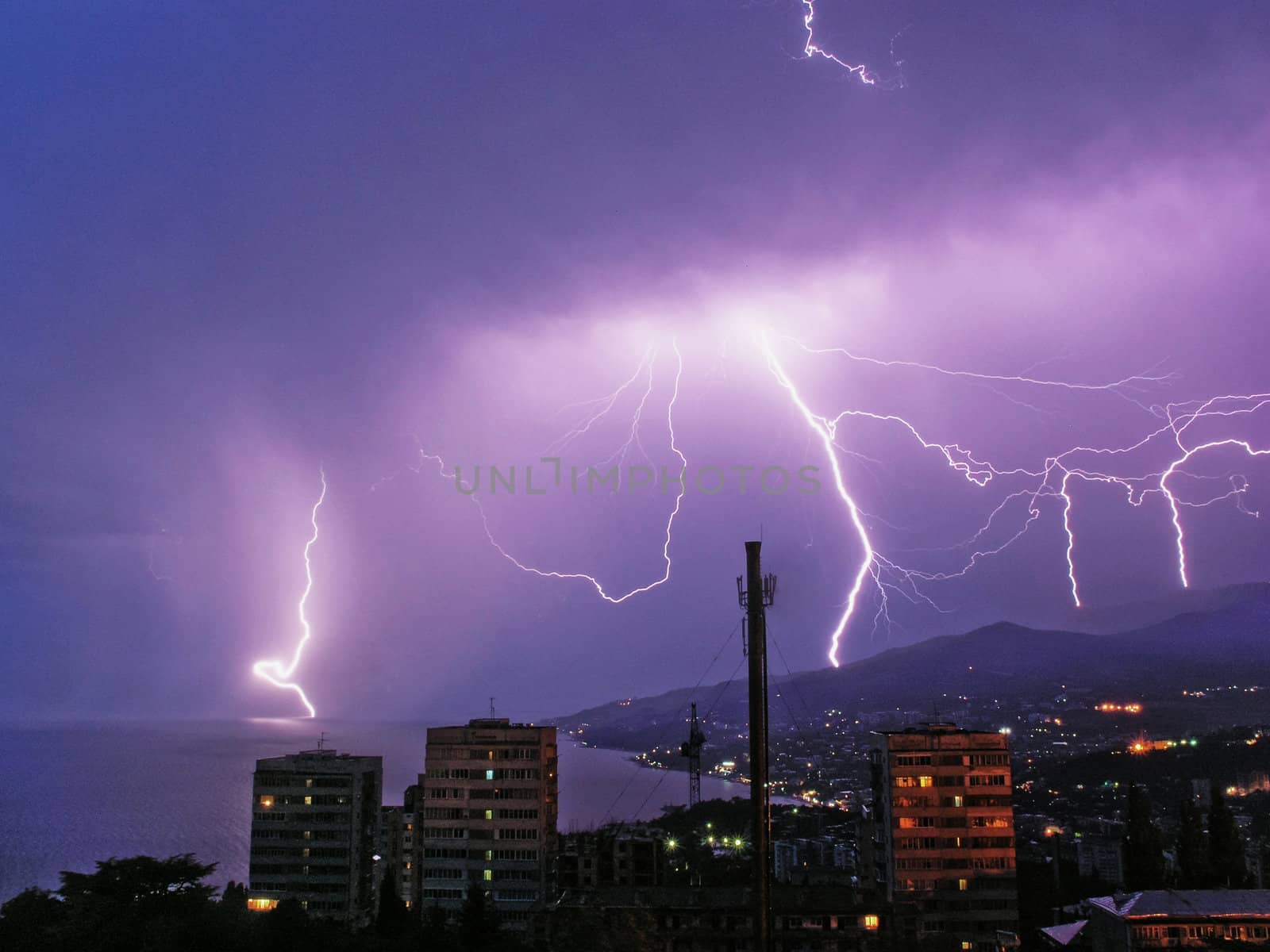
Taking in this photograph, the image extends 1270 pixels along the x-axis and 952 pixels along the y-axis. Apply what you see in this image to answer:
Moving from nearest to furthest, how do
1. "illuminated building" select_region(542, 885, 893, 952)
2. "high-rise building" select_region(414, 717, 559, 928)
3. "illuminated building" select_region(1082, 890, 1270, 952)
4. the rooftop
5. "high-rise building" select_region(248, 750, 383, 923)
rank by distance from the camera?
"illuminated building" select_region(1082, 890, 1270, 952) < the rooftop < "illuminated building" select_region(542, 885, 893, 952) < "high-rise building" select_region(414, 717, 559, 928) < "high-rise building" select_region(248, 750, 383, 923)

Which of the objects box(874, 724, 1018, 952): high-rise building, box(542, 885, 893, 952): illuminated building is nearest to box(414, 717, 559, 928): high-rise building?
box(542, 885, 893, 952): illuminated building

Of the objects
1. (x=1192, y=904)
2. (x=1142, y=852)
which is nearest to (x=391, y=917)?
(x=1192, y=904)

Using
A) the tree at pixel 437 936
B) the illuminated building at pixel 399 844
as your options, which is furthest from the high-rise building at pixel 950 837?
the illuminated building at pixel 399 844

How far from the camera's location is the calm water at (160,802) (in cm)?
7994

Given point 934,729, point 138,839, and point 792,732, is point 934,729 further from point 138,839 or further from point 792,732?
point 792,732

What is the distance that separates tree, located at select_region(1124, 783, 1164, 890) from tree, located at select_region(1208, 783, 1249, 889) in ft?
6.68

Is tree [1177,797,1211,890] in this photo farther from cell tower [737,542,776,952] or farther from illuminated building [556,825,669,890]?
cell tower [737,542,776,952]

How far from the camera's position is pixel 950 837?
3956 cm

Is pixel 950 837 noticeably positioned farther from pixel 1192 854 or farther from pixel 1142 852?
pixel 1192 854

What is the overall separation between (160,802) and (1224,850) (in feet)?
360

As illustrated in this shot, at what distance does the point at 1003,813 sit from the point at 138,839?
3015 inches

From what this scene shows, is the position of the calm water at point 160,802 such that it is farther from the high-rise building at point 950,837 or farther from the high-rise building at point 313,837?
the high-rise building at point 950,837

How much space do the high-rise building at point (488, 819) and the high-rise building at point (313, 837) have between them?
4630 millimetres

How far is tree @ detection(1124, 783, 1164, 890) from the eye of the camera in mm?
Answer: 42406
